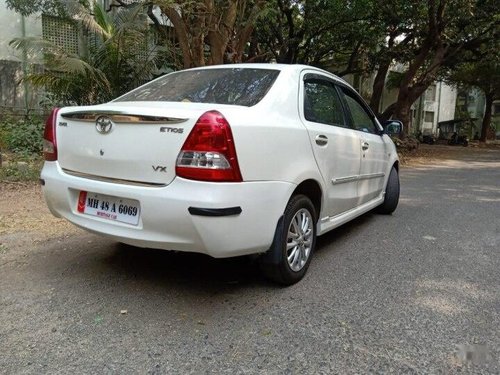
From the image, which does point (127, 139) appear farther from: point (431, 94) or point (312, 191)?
point (431, 94)

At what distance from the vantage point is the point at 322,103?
13.4 ft

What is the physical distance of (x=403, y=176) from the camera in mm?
10461

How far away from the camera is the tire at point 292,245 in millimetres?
3217

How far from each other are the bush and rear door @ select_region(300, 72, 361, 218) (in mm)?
7873

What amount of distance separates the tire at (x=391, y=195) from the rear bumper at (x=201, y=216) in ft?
10.2

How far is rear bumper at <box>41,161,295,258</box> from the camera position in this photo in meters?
2.74

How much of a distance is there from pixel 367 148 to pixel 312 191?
4.30 feet

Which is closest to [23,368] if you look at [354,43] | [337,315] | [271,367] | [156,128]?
[271,367]

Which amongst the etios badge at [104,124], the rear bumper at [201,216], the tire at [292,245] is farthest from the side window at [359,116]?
the etios badge at [104,124]

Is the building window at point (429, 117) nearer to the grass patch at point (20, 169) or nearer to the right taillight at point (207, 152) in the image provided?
the grass patch at point (20, 169)

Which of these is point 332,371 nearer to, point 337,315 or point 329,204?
point 337,315

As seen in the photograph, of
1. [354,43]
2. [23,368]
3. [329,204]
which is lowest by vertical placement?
[23,368]

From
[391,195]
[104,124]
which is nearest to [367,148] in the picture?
A: [391,195]

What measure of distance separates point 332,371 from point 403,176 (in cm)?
869
